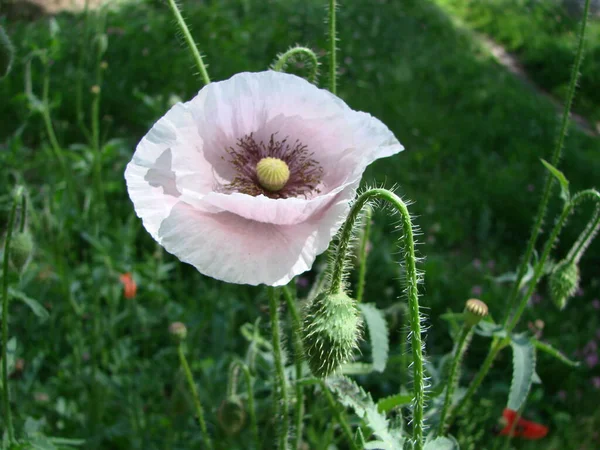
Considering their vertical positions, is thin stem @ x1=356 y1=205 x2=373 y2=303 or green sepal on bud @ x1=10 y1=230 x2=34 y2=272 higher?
thin stem @ x1=356 y1=205 x2=373 y2=303

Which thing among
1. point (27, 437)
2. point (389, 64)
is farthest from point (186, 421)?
point (389, 64)

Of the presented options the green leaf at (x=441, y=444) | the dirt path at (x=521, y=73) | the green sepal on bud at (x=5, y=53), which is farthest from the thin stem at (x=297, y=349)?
the dirt path at (x=521, y=73)

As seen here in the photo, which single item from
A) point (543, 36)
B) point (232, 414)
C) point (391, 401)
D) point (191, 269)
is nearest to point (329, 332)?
point (391, 401)

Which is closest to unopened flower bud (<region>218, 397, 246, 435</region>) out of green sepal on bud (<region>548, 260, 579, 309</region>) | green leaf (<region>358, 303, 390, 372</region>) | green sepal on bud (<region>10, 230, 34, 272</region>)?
green leaf (<region>358, 303, 390, 372</region>)

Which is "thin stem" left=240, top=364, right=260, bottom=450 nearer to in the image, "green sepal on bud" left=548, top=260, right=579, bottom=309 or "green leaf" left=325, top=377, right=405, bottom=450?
"green leaf" left=325, top=377, right=405, bottom=450

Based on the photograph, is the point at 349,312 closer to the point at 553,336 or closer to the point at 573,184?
the point at 553,336

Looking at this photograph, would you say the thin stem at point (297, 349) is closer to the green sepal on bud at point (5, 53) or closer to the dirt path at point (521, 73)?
→ the green sepal on bud at point (5, 53)
